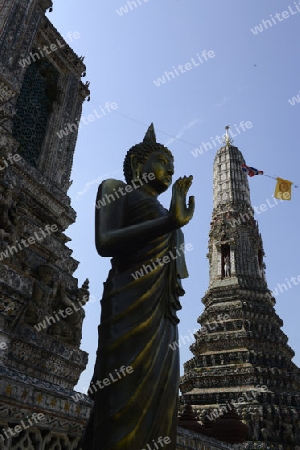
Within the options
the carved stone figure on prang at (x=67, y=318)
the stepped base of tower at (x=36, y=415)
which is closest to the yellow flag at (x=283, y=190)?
the carved stone figure on prang at (x=67, y=318)

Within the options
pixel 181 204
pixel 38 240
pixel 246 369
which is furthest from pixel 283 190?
pixel 181 204

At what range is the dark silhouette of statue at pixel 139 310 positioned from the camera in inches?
99.8

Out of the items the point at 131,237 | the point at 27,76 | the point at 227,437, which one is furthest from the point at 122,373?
the point at 27,76

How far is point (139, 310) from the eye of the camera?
284 cm

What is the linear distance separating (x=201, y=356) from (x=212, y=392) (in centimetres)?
200

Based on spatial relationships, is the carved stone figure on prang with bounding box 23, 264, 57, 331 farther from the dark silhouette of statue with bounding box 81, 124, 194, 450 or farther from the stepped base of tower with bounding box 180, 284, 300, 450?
the stepped base of tower with bounding box 180, 284, 300, 450

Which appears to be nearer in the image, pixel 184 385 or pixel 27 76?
pixel 27 76

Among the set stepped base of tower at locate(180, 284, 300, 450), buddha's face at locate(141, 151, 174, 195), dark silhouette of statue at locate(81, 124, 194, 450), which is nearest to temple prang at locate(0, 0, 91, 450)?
dark silhouette of statue at locate(81, 124, 194, 450)

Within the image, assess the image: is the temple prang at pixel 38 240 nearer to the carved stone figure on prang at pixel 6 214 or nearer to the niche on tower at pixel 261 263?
the carved stone figure on prang at pixel 6 214

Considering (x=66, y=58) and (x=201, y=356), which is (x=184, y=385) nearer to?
(x=201, y=356)

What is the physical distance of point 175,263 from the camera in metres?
3.26

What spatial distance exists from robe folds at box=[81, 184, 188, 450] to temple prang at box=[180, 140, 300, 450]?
12.7 m

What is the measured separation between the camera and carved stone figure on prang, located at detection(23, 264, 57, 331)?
7.13m

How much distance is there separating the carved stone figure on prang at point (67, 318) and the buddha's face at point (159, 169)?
504 centimetres
